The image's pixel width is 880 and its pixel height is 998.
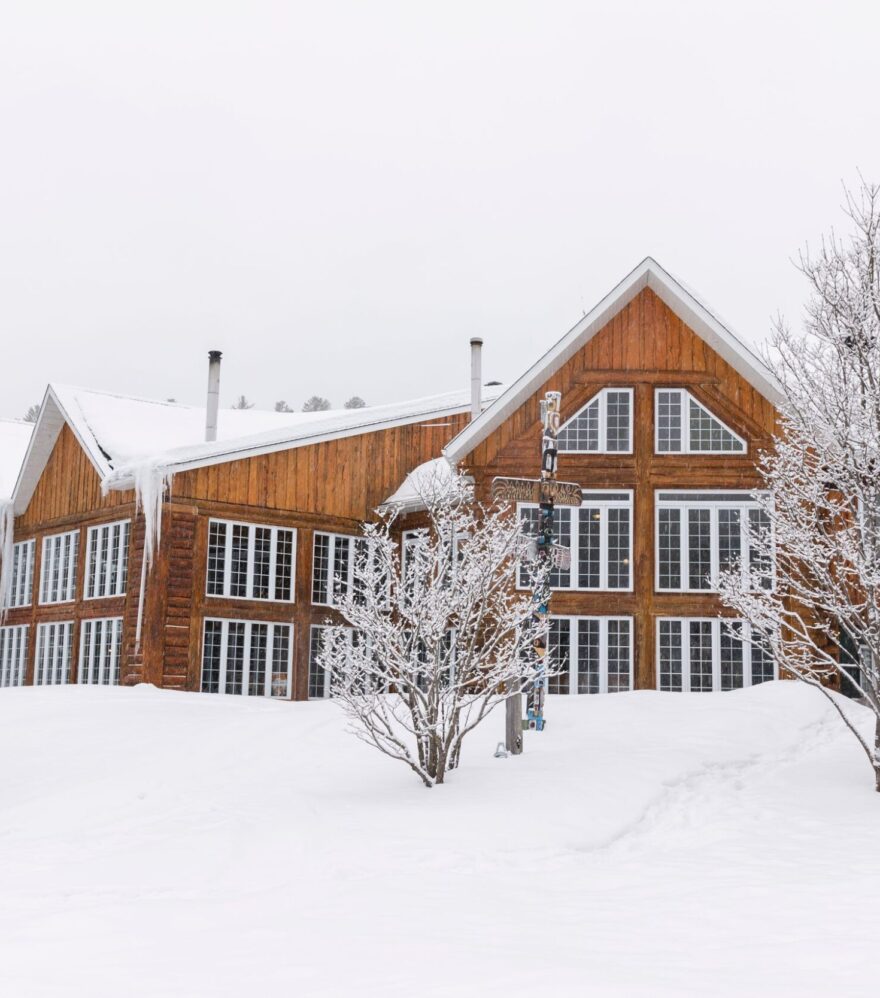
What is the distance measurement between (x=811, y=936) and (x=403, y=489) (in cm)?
1850

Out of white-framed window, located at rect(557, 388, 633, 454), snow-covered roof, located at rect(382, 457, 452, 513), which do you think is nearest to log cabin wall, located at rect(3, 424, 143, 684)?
Result: snow-covered roof, located at rect(382, 457, 452, 513)

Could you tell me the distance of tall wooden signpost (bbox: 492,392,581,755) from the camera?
13.5 meters

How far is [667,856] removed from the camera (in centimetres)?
963

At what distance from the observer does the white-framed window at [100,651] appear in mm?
22625

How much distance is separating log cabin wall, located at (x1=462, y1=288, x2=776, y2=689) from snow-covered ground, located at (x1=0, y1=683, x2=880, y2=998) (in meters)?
3.51

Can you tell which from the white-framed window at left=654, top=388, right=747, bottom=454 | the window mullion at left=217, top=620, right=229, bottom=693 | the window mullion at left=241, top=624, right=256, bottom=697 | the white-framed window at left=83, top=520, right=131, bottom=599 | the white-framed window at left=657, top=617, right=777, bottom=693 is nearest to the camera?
the white-framed window at left=657, top=617, right=777, bottom=693

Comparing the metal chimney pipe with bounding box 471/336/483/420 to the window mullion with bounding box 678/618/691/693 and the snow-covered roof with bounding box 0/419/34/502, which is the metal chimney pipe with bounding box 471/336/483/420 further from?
the snow-covered roof with bounding box 0/419/34/502

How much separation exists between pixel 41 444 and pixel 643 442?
13.5 m

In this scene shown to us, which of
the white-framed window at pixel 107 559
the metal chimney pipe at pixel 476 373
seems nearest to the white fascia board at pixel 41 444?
the white-framed window at pixel 107 559

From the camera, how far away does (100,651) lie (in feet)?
76.2

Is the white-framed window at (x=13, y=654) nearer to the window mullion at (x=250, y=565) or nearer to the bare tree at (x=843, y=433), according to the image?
the window mullion at (x=250, y=565)

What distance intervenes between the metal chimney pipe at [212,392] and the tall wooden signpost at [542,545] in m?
11.6

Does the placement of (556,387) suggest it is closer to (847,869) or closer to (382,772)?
(382,772)

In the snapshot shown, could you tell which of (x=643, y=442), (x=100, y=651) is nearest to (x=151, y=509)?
(x=100, y=651)
